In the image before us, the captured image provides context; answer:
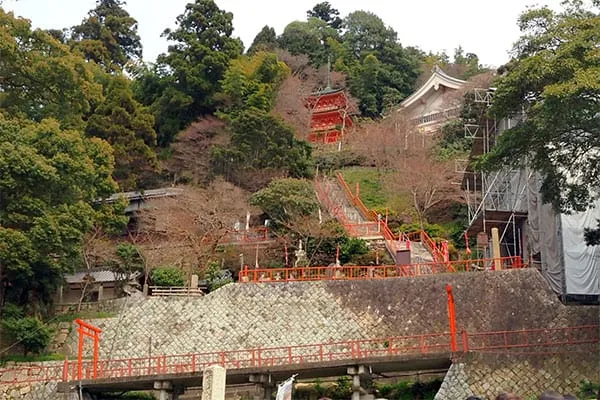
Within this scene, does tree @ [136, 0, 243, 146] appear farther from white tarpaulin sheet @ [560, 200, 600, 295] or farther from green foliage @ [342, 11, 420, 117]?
white tarpaulin sheet @ [560, 200, 600, 295]

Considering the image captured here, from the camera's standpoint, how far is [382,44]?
54.9 m

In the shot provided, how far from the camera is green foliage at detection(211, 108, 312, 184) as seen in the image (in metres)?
33.5

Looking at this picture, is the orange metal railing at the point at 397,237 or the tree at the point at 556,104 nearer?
the tree at the point at 556,104

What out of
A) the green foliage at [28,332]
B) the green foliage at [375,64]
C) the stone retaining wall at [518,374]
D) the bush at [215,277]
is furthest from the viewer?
the green foliage at [375,64]

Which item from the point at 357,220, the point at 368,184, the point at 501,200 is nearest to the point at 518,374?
the point at 501,200

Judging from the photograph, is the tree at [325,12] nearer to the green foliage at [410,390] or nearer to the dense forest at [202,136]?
the dense forest at [202,136]

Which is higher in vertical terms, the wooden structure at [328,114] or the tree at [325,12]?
the tree at [325,12]

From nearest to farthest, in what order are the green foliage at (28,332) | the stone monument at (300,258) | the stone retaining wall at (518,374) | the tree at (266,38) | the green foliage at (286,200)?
the stone retaining wall at (518,374)
the green foliage at (28,332)
the stone monument at (300,258)
the green foliage at (286,200)
the tree at (266,38)

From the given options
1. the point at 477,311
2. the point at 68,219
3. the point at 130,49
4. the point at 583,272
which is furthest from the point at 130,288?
the point at 130,49

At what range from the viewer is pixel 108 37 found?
5175cm

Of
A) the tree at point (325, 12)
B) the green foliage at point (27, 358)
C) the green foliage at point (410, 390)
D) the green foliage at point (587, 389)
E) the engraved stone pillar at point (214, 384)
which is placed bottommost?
the green foliage at point (410, 390)

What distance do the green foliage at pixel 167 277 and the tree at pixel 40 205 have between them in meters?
2.68

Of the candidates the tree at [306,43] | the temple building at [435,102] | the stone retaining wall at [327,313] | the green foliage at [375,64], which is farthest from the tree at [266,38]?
the stone retaining wall at [327,313]

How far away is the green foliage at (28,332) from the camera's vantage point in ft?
78.8
